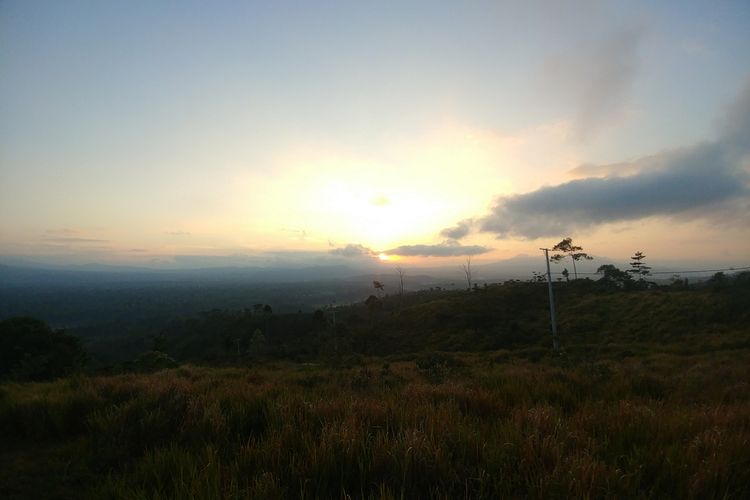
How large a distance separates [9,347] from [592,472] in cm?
4318

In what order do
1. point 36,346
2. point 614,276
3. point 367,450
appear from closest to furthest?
1. point 367,450
2. point 36,346
3. point 614,276

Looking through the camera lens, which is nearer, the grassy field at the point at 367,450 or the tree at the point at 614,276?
the grassy field at the point at 367,450

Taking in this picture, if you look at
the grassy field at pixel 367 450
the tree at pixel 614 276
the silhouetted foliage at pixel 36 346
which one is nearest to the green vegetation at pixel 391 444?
the grassy field at pixel 367 450

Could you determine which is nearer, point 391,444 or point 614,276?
point 391,444

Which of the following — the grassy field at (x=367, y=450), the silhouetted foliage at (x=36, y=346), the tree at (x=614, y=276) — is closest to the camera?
the grassy field at (x=367, y=450)

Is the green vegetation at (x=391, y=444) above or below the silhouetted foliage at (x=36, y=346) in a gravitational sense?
above

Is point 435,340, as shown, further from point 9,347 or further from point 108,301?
point 108,301

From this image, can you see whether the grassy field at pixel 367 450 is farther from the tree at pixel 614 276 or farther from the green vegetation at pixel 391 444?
the tree at pixel 614 276

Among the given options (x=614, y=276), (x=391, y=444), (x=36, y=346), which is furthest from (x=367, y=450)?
(x=614, y=276)

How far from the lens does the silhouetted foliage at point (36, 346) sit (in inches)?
1093

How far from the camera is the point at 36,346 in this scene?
1214 inches

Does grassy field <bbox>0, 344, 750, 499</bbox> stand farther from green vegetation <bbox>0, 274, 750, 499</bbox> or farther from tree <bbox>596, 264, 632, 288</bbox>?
tree <bbox>596, 264, 632, 288</bbox>

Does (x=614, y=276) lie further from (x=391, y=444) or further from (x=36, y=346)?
(x=36, y=346)

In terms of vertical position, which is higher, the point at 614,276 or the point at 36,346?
the point at 614,276
